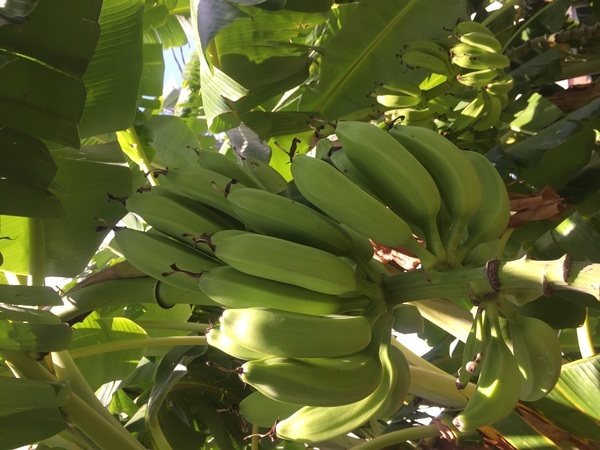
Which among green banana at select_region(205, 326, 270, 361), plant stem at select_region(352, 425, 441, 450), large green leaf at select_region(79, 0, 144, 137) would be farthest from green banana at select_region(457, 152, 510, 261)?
large green leaf at select_region(79, 0, 144, 137)

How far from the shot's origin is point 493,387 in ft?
2.45

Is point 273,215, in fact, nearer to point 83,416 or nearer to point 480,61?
point 83,416

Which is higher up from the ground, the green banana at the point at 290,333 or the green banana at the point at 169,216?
the green banana at the point at 169,216

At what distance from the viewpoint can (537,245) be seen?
95 centimetres

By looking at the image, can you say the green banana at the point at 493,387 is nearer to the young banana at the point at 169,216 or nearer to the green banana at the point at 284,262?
the green banana at the point at 284,262

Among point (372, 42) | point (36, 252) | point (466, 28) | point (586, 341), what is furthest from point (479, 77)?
point (36, 252)

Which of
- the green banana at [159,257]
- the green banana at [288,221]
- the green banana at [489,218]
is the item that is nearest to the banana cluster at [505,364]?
the green banana at [489,218]

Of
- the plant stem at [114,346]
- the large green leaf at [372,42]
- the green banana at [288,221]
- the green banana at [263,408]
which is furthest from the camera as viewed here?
the large green leaf at [372,42]

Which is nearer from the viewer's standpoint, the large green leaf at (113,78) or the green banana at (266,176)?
the green banana at (266,176)

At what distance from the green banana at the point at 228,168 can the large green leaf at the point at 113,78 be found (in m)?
0.40

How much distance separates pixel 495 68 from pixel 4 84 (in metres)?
1.08

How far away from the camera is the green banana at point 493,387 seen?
Result: 0.73 metres

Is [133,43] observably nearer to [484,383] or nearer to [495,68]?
[495,68]

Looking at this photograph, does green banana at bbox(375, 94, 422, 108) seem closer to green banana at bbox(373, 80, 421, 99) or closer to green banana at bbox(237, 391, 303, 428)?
green banana at bbox(373, 80, 421, 99)
